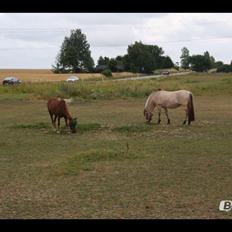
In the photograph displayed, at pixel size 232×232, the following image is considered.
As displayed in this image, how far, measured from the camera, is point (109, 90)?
35.2m

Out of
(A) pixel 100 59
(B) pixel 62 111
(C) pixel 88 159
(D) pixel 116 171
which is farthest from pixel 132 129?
(A) pixel 100 59

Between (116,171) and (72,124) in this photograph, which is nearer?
(116,171)

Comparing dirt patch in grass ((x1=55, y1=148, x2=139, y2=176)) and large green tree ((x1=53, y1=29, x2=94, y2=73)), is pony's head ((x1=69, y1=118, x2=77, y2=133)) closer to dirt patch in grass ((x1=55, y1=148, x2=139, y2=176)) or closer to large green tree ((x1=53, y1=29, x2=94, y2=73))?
dirt patch in grass ((x1=55, y1=148, x2=139, y2=176))

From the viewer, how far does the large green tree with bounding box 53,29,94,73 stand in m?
85.2

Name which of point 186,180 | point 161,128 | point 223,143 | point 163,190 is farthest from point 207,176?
point 161,128

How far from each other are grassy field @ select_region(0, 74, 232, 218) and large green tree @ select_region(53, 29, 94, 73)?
69195 mm

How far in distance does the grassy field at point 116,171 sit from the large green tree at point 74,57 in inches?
2724

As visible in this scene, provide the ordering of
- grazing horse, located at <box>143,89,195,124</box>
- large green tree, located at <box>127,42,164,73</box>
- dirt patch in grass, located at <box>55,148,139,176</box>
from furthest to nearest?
large green tree, located at <box>127,42,164,73</box> < grazing horse, located at <box>143,89,195,124</box> < dirt patch in grass, located at <box>55,148,139,176</box>

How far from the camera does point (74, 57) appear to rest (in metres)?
85.5

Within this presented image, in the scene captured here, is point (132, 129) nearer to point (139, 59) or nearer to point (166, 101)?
point (166, 101)

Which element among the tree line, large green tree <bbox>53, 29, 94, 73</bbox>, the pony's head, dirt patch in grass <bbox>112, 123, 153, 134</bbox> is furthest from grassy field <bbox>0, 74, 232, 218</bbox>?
large green tree <bbox>53, 29, 94, 73</bbox>

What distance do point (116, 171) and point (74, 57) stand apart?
78.3 m
